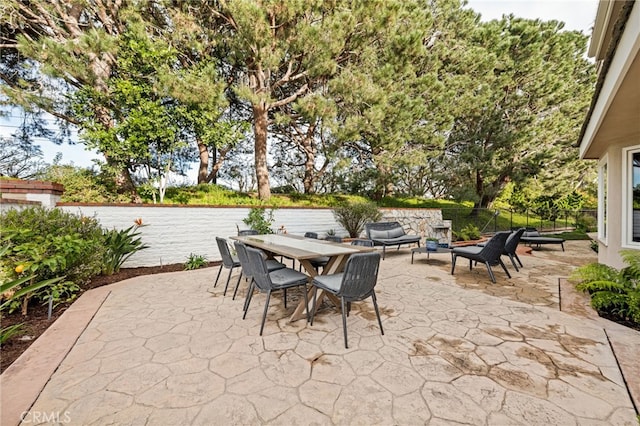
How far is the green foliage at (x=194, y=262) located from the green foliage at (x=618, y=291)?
6.53m

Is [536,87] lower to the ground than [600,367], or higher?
higher

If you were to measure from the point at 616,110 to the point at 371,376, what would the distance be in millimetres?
4064

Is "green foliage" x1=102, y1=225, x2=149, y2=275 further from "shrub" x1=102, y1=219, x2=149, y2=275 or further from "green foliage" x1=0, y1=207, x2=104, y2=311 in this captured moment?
"green foliage" x1=0, y1=207, x2=104, y2=311

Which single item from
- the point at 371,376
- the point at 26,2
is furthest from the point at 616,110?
A: the point at 26,2

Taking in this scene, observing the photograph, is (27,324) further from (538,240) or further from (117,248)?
(538,240)

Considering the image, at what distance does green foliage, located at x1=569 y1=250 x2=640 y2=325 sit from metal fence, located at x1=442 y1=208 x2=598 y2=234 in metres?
8.26

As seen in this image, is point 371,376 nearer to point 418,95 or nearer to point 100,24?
point 418,95

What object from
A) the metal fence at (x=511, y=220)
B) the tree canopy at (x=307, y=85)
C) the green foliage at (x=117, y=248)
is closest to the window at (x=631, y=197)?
the tree canopy at (x=307, y=85)

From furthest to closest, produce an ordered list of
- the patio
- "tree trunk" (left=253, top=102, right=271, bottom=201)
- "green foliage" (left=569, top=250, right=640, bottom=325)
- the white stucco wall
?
"tree trunk" (left=253, top=102, right=271, bottom=201) < the white stucco wall < "green foliage" (left=569, top=250, right=640, bottom=325) < the patio

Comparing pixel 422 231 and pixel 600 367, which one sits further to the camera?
pixel 422 231

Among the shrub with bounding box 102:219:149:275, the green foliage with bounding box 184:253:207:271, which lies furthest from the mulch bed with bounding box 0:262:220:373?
the green foliage with bounding box 184:253:207:271

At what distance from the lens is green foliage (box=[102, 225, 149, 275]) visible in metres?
4.73

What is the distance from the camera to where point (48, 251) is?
3.16 meters

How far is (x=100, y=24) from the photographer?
6902mm
